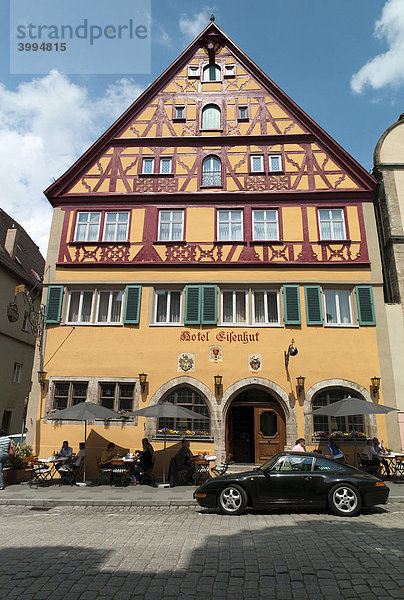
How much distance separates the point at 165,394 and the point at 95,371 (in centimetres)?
278

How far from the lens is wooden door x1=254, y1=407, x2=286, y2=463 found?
1502 cm

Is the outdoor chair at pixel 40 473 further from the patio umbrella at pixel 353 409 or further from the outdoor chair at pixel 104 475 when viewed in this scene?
the patio umbrella at pixel 353 409

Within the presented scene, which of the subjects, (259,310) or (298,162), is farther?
(298,162)

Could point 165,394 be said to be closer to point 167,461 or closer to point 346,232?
point 167,461

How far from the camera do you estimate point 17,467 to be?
44.5 feet

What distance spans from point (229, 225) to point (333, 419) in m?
8.44

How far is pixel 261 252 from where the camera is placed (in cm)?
1648

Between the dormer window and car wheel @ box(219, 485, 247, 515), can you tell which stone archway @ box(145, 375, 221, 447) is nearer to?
car wheel @ box(219, 485, 247, 515)

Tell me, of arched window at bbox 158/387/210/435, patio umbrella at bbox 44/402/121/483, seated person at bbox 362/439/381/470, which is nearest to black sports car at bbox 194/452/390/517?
seated person at bbox 362/439/381/470

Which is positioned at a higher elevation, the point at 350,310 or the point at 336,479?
the point at 350,310

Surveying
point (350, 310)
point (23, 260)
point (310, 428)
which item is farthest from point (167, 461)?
point (23, 260)

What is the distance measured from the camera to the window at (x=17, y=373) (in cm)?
2454

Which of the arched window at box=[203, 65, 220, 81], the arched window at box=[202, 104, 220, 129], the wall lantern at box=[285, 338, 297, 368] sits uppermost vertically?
the arched window at box=[203, 65, 220, 81]

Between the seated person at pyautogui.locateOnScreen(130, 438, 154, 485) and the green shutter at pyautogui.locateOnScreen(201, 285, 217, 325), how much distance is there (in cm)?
489
